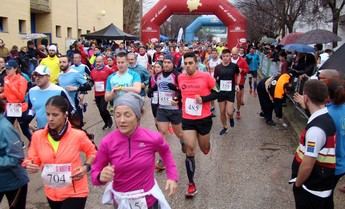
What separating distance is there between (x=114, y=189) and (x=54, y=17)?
2938 cm

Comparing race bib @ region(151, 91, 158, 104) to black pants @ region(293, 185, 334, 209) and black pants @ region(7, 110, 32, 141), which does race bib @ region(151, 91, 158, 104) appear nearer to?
black pants @ region(7, 110, 32, 141)

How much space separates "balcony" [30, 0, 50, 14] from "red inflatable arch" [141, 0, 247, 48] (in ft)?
21.3

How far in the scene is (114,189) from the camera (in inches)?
135

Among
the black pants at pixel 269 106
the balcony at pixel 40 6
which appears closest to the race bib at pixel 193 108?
the black pants at pixel 269 106

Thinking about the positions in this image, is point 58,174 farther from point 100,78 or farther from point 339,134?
point 100,78

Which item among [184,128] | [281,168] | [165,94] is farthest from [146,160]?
[281,168]

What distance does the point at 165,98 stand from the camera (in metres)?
7.33

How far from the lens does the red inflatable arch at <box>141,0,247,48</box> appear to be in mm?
27531

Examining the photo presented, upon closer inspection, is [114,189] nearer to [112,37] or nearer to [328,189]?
[328,189]

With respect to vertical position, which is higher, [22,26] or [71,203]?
[22,26]

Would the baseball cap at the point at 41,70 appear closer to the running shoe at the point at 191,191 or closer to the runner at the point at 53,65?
the running shoe at the point at 191,191

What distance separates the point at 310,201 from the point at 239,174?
3367 mm

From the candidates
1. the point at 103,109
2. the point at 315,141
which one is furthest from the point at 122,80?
the point at 315,141

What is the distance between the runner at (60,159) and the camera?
367cm
